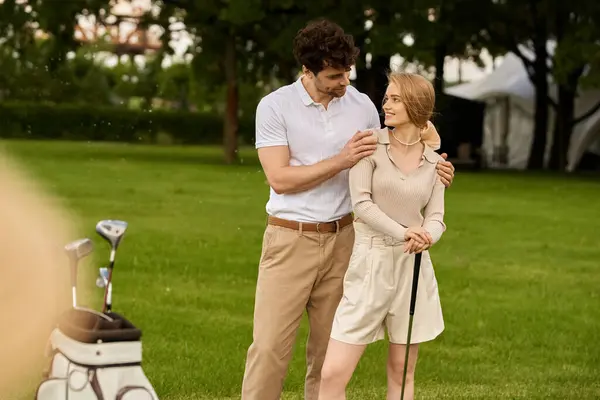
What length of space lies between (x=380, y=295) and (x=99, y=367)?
52.7 inches

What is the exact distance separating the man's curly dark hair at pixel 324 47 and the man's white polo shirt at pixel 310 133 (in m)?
0.20

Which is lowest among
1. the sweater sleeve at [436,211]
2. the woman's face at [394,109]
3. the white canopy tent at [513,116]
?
the white canopy tent at [513,116]

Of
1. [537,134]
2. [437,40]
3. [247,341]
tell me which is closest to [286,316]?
[247,341]

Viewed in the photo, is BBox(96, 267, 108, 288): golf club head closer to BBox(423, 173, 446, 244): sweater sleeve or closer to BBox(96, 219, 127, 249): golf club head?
BBox(96, 219, 127, 249): golf club head

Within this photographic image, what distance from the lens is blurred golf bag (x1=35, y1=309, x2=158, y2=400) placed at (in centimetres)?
478

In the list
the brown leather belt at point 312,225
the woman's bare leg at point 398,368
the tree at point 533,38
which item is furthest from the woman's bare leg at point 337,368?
the tree at point 533,38

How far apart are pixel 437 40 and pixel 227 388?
97.5 ft

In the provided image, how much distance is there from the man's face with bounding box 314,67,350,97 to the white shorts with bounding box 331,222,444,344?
58 centimetres

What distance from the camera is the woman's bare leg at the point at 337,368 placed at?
5625 millimetres

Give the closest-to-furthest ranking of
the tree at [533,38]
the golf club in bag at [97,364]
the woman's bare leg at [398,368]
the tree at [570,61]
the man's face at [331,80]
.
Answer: the golf club in bag at [97,364]
the man's face at [331,80]
the woman's bare leg at [398,368]
the tree at [570,61]
the tree at [533,38]

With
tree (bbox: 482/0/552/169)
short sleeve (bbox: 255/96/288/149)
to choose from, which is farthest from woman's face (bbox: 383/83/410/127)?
tree (bbox: 482/0/552/169)

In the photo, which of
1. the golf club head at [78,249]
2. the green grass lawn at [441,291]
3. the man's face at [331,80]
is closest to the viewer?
the golf club head at [78,249]

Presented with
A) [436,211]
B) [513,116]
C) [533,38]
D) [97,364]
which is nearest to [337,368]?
[436,211]

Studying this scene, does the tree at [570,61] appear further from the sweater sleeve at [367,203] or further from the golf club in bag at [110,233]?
the golf club in bag at [110,233]
